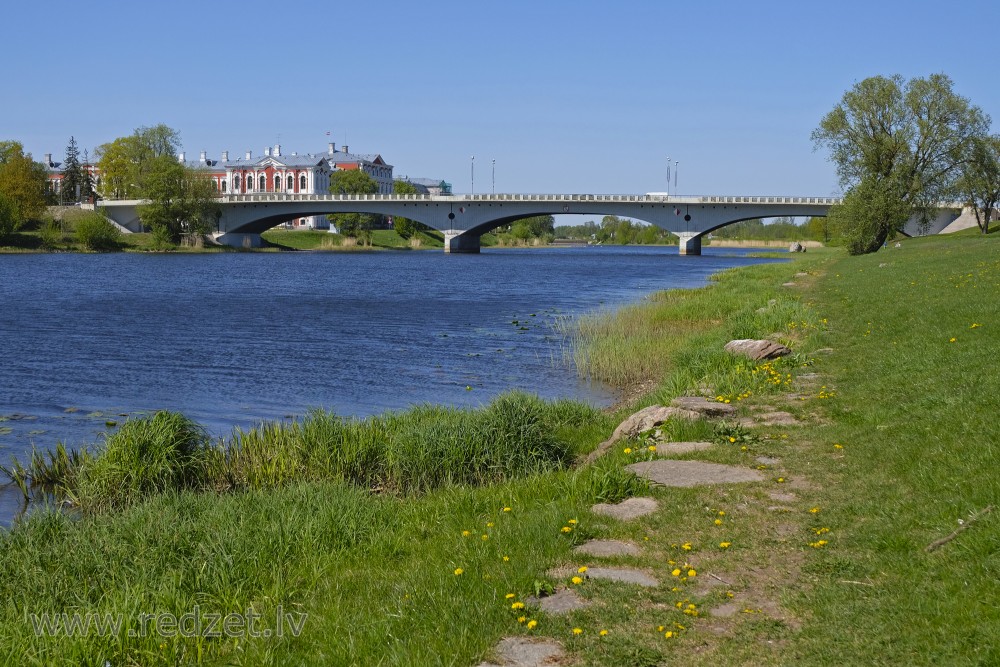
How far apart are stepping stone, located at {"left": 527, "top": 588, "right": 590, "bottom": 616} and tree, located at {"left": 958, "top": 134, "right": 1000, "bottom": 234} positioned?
73601 millimetres

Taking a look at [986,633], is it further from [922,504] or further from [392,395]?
[392,395]

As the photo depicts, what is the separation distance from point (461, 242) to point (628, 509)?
112m

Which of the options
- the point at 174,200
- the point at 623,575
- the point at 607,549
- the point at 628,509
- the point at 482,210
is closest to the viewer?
the point at 623,575

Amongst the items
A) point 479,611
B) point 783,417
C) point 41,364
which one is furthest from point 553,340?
point 479,611

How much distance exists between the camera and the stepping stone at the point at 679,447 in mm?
10242

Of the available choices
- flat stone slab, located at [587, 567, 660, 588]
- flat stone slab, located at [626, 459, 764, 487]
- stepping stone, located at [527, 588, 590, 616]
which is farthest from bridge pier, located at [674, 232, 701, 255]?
stepping stone, located at [527, 588, 590, 616]

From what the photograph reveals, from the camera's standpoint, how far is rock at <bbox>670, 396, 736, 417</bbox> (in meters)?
12.1

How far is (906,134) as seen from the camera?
2746 inches

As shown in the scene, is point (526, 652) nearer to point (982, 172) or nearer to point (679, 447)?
point (679, 447)
